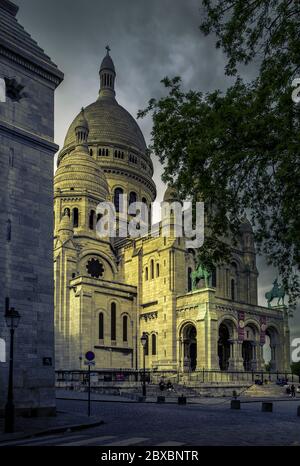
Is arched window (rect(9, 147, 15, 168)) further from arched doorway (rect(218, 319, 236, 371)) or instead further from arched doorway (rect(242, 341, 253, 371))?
arched doorway (rect(242, 341, 253, 371))

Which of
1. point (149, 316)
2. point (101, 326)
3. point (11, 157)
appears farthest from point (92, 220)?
point (11, 157)

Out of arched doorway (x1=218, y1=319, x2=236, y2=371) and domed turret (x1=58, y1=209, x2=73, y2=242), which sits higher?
domed turret (x1=58, y1=209, x2=73, y2=242)

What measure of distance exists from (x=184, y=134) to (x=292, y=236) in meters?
4.43

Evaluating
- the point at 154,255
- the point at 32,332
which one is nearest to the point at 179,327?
the point at 154,255

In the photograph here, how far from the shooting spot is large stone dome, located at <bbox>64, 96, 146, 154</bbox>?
247 ft

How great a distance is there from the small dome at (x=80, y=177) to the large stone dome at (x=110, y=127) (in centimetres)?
1156

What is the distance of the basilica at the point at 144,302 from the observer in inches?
1917

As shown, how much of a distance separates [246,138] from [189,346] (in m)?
40.5

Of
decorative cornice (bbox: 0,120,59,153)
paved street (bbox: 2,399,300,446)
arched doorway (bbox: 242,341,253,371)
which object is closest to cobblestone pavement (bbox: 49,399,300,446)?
paved street (bbox: 2,399,300,446)

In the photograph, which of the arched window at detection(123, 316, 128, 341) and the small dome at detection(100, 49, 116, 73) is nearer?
the arched window at detection(123, 316, 128, 341)

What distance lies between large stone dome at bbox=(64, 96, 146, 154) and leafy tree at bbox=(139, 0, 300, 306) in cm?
6083

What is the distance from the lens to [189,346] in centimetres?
5134

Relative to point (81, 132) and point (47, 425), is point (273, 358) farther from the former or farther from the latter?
point (47, 425)

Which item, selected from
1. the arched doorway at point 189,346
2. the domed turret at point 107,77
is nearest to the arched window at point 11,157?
the arched doorway at point 189,346
